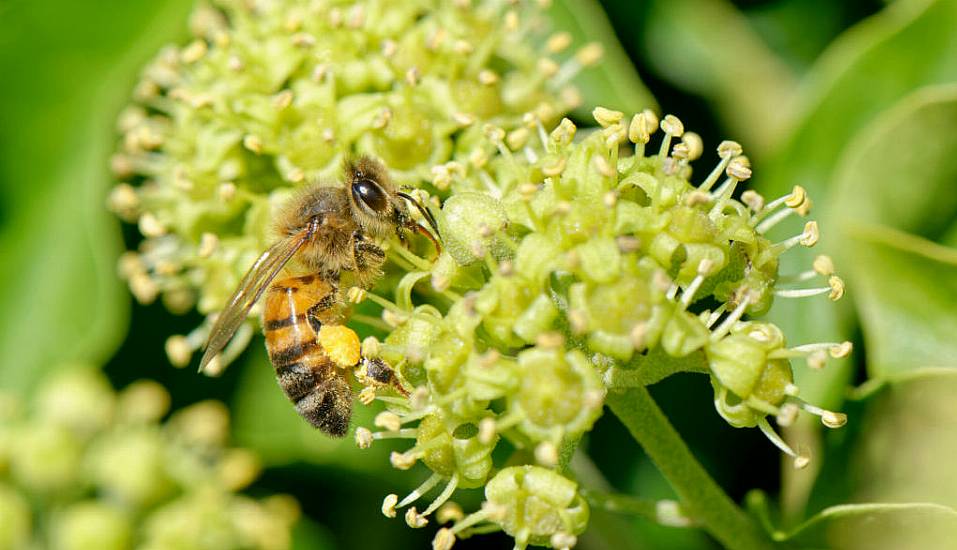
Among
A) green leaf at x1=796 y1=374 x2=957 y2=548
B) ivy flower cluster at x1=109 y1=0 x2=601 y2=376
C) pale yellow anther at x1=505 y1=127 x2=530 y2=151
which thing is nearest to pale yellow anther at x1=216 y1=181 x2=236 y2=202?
ivy flower cluster at x1=109 y1=0 x2=601 y2=376

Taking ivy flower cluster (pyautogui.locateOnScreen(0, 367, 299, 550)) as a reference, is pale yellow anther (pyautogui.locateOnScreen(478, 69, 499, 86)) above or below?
above

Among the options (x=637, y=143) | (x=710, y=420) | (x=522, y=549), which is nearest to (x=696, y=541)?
(x=710, y=420)

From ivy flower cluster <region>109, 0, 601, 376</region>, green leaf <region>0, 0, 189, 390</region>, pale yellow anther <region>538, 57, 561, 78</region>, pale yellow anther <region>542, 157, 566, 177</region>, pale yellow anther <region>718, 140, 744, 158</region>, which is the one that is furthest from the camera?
green leaf <region>0, 0, 189, 390</region>

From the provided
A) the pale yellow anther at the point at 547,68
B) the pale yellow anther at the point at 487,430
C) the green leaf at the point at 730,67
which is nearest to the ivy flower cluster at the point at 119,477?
the pale yellow anther at the point at 487,430

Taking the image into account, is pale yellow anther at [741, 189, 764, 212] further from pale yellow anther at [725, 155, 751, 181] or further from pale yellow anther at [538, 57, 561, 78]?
pale yellow anther at [538, 57, 561, 78]

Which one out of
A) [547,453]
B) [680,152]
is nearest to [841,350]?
[680,152]

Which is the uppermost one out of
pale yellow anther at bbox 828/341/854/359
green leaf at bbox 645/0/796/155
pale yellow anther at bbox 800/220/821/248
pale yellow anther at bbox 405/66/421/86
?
pale yellow anther at bbox 405/66/421/86

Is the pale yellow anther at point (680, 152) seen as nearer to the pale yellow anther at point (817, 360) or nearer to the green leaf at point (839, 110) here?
the pale yellow anther at point (817, 360)
